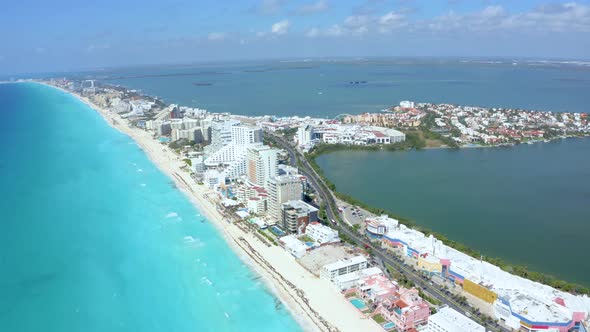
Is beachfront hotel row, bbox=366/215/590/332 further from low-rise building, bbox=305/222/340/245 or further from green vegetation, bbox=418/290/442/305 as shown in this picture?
low-rise building, bbox=305/222/340/245

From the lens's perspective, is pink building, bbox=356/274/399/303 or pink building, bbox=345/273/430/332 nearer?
pink building, bbox=345/273/430/332

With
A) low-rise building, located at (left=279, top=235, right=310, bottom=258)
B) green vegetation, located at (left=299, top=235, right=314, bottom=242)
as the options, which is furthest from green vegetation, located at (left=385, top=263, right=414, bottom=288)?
green vegetation, located at (left=299, top=235, right=314, bottom=242)

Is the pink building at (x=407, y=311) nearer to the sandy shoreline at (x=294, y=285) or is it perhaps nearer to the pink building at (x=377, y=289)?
the pink building at (x=377, y=289)

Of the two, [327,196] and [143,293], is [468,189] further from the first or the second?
[143,293]

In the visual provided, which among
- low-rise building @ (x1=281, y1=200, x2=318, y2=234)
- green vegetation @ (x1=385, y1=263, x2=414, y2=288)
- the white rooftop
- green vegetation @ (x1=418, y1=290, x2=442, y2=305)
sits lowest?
green vegetation @ (x1=418, y1=290, x2=442, y2=305)

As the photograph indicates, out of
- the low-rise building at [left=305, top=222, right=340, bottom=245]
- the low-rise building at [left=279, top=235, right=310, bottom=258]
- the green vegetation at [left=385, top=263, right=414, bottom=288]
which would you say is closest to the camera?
the green vegetation at [left=385, top=263, right=414, bottom=288]

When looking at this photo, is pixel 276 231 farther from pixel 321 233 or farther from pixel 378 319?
pixel 378 319

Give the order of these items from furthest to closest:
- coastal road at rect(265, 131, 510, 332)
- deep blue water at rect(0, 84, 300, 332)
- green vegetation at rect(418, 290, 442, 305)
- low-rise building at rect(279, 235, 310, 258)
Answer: low-rise building at rect(279, 235, 310, 258) < green vegetation at rect(418, 290, 442, 305) < deep blue water at rect(0, 84, 300, 332) < coastal road at rect(265, 131, 510, 332)

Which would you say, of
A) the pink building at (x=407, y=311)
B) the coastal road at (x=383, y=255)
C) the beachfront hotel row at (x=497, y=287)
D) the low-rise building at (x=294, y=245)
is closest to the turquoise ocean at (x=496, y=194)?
the coastal road at (x=383, y=255)
